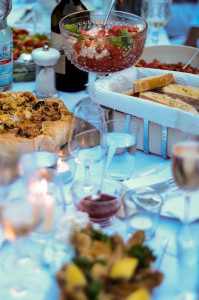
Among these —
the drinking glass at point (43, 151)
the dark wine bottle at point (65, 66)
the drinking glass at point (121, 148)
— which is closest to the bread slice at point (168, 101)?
the drinking glass at point (121, 148)

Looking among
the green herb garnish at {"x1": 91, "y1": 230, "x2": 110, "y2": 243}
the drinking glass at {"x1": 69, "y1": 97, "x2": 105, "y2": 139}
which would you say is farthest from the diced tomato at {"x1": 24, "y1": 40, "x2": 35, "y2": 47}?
the green herb garnish at {"x1": 91, "y1": 230, "x2": 110, "y2": 243}

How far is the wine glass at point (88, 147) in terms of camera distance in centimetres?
104

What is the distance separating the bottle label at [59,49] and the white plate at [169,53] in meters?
0.35

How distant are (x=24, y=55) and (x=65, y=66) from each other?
0.72 ft

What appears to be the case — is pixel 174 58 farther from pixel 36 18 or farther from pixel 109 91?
pixel 36 18

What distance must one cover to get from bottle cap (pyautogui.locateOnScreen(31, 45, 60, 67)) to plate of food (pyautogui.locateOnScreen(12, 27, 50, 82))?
0.59 ft

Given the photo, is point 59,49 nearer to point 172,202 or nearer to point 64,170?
point 64,170

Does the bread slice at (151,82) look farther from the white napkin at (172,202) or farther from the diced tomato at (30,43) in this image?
the diced tomato at (30,43)

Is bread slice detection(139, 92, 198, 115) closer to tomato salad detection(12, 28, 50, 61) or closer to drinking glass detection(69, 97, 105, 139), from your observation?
drinking glass detection(69, 97, 105, 139)

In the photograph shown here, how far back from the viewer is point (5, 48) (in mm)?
1562

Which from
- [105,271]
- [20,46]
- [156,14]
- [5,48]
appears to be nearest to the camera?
[105,271]

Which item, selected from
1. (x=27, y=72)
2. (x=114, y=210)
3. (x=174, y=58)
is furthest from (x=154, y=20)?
(x=114, y=210)

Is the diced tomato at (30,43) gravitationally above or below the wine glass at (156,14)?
below

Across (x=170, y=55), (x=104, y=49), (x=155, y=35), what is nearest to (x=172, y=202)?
(x=104, y=49)
